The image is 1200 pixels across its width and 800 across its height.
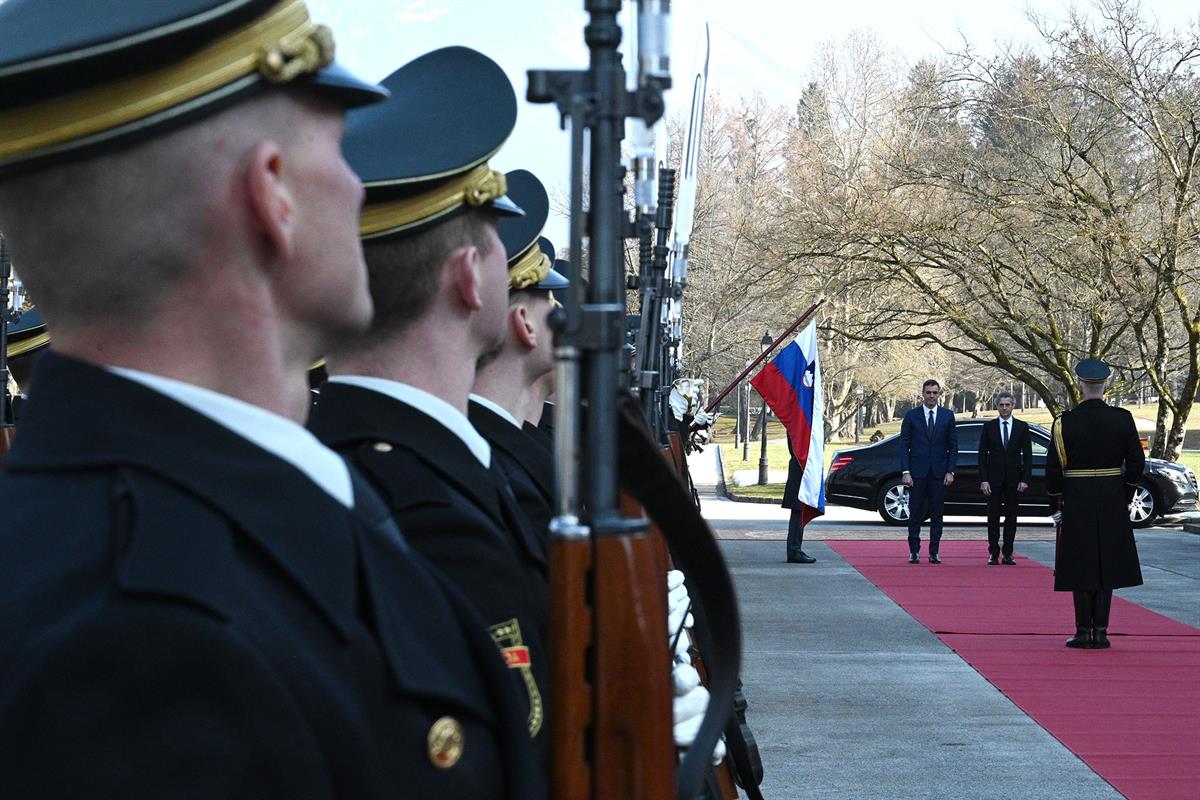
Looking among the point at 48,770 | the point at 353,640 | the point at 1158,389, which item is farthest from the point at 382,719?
the point at 1158,389

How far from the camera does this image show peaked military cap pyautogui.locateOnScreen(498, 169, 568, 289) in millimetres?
3719

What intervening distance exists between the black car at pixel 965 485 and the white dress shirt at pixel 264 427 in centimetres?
1818

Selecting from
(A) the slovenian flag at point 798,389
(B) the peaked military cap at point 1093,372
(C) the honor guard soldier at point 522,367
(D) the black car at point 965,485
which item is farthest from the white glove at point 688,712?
(D) the black car at point 965,485

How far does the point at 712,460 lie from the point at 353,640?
3860 centimetres

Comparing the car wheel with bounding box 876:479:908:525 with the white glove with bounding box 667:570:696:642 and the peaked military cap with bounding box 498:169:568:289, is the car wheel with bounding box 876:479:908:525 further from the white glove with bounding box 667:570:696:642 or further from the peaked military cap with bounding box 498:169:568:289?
the peaked military cap with bounding box 498:169:568:289

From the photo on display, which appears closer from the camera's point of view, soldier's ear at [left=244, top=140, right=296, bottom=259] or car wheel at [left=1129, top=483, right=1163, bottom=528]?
soldier's ear at [left=244, top=140, right=296, bottom=259]

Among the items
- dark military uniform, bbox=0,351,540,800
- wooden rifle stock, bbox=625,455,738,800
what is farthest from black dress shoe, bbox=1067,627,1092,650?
dark military uniform, bbox=0,351,540,800

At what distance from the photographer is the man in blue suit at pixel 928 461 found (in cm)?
1459

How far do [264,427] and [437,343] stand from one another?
1.04m

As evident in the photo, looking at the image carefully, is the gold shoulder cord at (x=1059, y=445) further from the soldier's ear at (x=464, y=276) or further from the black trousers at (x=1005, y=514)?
the soldier's ear at (x=464, y=276)

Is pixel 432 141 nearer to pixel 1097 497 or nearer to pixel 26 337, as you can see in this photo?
pixel 26 337

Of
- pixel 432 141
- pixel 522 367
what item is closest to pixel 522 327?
Answer: pixel 522 367

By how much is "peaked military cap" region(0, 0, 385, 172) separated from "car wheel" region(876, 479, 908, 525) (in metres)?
19.0

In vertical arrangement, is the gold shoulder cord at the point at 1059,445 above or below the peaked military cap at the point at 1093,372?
below
